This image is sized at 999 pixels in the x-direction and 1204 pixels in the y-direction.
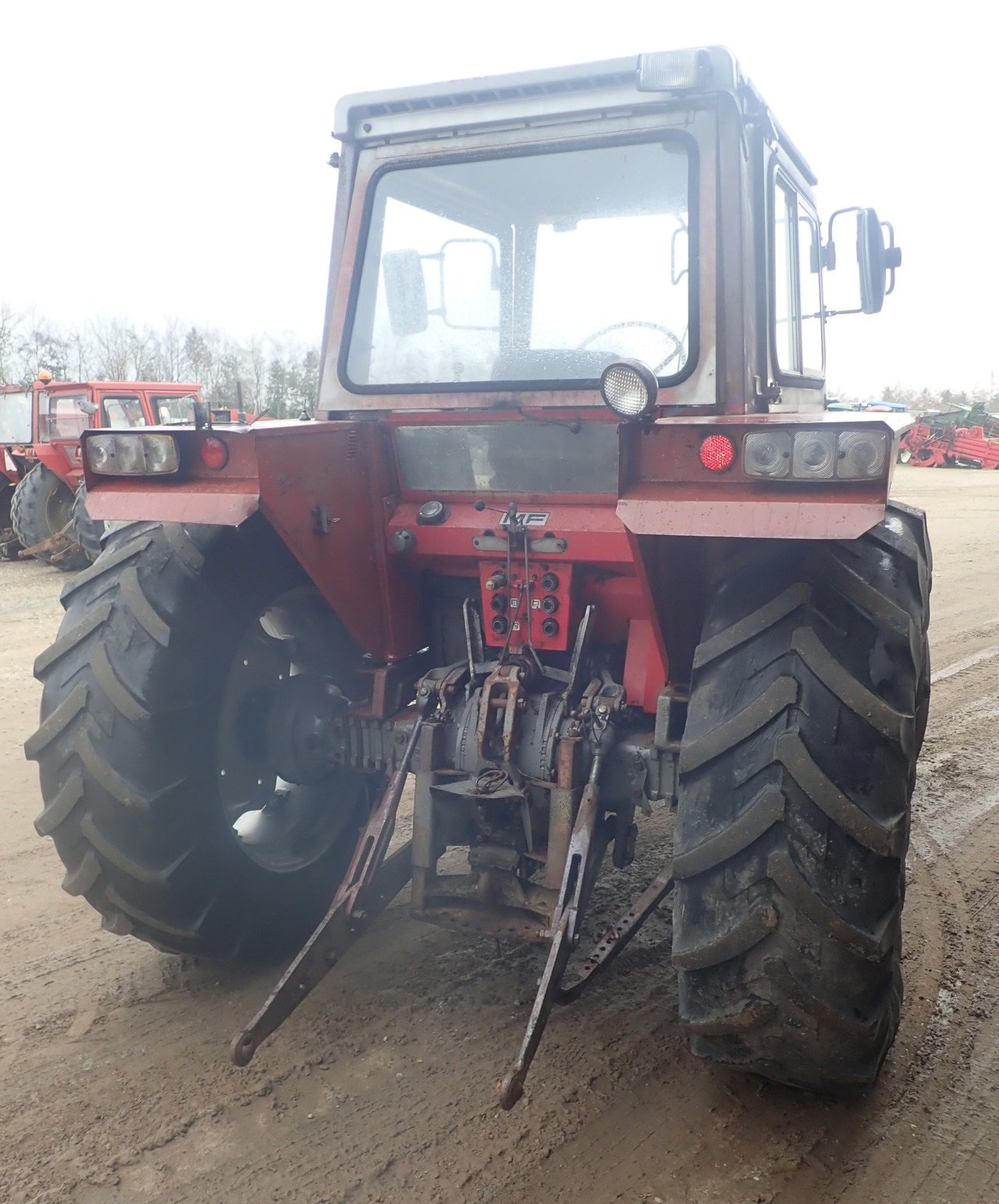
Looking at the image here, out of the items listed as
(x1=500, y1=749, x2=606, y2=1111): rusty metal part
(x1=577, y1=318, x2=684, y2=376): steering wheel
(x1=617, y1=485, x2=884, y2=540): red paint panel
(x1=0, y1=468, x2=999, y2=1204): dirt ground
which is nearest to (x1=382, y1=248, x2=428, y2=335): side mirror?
(x1=577, y1=318, x2=684, y2=376): steering wheel

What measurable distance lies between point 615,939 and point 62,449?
34.1ft

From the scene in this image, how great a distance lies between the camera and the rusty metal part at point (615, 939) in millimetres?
2588

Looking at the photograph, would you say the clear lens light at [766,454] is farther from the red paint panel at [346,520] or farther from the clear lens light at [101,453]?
the clear lens light at [101,453]

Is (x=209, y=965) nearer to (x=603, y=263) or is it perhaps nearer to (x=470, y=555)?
(x=470, y=555)

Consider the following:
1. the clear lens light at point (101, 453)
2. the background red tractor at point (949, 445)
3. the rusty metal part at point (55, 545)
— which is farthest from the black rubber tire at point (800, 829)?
the background red tractor at point (949, 445)

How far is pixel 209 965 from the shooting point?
323 cm

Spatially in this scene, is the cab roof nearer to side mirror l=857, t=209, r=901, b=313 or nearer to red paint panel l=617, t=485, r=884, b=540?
side mirror l=857, t=209, r=901, b=313

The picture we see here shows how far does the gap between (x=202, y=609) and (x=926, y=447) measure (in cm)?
2583

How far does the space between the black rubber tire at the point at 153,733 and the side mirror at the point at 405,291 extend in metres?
0.77

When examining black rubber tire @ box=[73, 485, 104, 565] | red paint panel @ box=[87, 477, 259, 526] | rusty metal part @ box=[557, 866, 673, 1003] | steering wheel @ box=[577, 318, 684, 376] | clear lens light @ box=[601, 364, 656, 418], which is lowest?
rusty metal part @ box=[557, 866, 673, 1003]

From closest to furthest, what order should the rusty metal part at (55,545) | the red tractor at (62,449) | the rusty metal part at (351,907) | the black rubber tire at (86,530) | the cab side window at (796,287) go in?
1. the rusty metal part at (351,907)
2. the cab side window at (796,287)
3. the black rubber tire at (86,530)
4. the rusty metal part at (55,545)
5. the red tractor at (62,449)

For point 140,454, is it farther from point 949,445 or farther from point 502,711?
point 949,445

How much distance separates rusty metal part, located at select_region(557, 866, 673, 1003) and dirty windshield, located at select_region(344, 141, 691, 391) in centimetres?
136

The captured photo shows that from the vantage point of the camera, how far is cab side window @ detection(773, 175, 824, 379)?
10.8 ft
